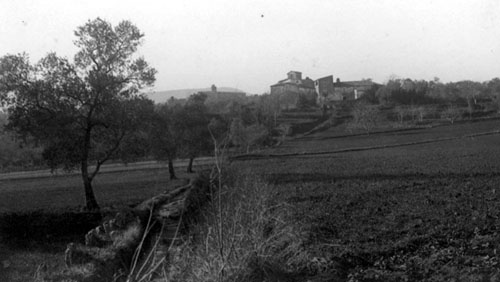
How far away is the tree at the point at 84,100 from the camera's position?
83.4ft

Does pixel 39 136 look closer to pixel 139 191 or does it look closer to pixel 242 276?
pixel 139 191

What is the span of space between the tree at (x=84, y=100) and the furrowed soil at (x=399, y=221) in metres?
10.2

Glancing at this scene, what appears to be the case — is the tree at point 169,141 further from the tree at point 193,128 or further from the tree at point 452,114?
the tree at point 452,114

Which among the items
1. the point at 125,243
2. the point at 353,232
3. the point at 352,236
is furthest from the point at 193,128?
the point at 352,236

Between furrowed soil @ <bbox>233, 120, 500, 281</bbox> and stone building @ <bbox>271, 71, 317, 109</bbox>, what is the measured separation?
5324 centimetres

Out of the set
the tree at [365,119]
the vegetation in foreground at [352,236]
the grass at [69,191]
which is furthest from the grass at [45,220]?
the tree at [365,119]

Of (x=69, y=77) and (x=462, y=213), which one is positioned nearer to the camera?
(x=462, y=213)

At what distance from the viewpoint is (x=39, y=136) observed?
84.4ft

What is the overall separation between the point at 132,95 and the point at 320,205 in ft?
48.8

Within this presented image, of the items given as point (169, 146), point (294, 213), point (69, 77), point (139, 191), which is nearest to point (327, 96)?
point (169, 146)

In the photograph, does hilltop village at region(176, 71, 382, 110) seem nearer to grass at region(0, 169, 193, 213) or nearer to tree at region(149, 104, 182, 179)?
tree at region(149, 104, 182, 179)

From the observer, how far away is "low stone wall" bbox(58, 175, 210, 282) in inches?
456

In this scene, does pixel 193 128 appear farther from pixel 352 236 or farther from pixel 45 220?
pixel 352 236

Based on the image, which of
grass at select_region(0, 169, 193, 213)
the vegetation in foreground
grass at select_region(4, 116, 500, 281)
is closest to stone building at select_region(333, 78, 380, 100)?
grass at select_region(0, 169, 193, 213)
